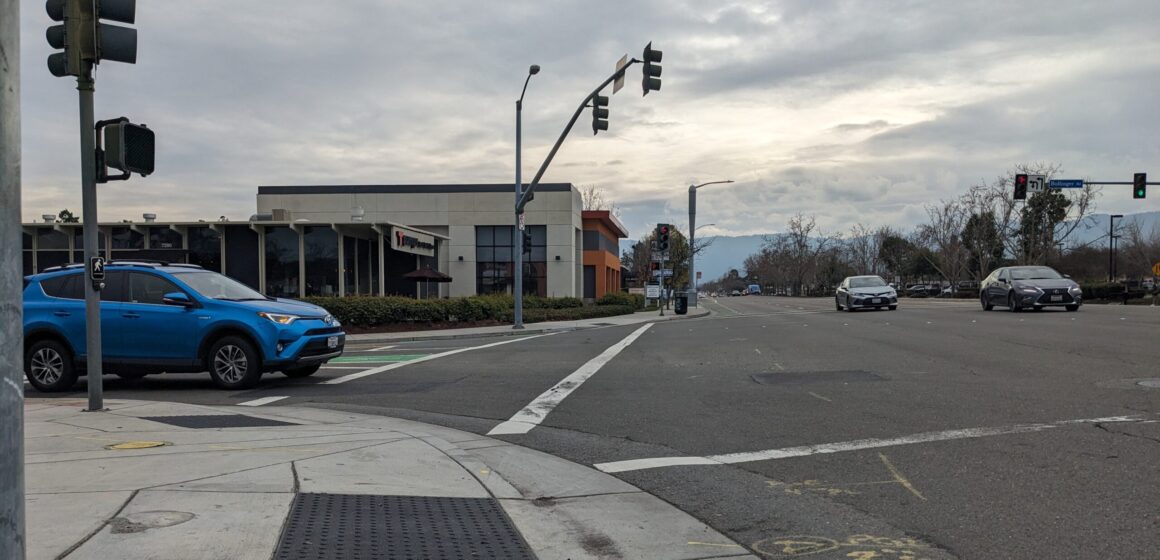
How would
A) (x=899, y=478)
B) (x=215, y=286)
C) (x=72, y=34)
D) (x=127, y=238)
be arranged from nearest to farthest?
(x=899, y=478) → (x=72, y=34) → (x=215, y=286) → (x=127, y=238)

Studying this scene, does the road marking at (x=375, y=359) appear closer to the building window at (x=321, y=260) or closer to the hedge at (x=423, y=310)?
the hedge at (x=423, y=310)

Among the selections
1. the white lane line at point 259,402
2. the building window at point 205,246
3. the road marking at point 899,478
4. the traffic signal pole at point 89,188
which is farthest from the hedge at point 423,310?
the road marking at point 899,478

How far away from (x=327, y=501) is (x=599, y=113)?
17614 mm

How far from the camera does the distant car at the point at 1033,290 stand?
24984mm

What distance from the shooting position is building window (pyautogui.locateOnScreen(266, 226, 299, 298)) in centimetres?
4003

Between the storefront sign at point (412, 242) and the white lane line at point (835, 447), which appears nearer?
the white lane line at point (835, 447)

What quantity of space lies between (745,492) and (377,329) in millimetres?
22664

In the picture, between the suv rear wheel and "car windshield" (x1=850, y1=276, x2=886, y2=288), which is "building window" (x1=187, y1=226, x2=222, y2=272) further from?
the suv rear wheel

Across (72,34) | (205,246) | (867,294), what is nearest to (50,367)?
(72,34)

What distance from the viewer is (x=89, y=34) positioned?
779cm

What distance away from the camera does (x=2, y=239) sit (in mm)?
2740

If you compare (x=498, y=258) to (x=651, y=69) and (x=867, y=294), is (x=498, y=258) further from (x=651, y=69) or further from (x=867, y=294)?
(x=651, y=69)

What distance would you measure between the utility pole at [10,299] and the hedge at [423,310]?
23471 millimetres

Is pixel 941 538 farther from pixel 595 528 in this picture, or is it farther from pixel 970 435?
pixel 970 435
